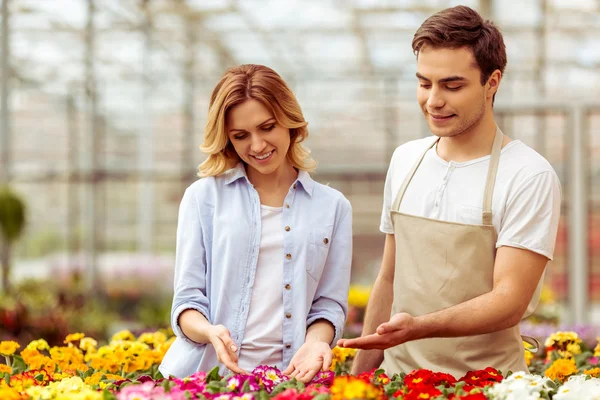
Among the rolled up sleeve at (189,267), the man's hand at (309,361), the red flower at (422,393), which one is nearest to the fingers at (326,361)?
the man's hand at (309,361)

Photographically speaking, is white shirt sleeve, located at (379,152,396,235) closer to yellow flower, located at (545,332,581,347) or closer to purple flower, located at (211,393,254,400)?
purple flower, located at (211,393,254,400)

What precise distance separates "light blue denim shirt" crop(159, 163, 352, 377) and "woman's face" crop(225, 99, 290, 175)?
5.2 inches

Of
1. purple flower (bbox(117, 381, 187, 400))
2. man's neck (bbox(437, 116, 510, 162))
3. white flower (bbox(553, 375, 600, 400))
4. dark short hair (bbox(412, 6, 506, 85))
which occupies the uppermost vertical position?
dark short hair (bbox(412, 6, 506, 85))

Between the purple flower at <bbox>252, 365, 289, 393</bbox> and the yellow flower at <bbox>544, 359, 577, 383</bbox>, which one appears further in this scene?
the yellow flower at <bbox>544, 359, 577, 383</bbox>

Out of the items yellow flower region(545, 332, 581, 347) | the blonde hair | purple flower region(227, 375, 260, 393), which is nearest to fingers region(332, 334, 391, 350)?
purple flower region(227, 375, 260, 393)

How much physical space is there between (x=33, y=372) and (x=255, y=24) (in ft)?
38.0

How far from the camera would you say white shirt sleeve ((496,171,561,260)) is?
2.01m

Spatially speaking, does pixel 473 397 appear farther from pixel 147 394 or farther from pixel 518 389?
pixel 147 394

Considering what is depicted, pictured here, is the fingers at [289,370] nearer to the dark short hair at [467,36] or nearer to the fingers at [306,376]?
the fingers at [306,376]

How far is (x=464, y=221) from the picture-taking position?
7.01 ft

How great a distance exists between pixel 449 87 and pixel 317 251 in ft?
1.71

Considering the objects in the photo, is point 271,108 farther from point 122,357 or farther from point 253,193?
point 122,357

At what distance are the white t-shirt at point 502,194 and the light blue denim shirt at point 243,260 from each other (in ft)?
0.73

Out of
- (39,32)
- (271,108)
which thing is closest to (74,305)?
(39,32)
